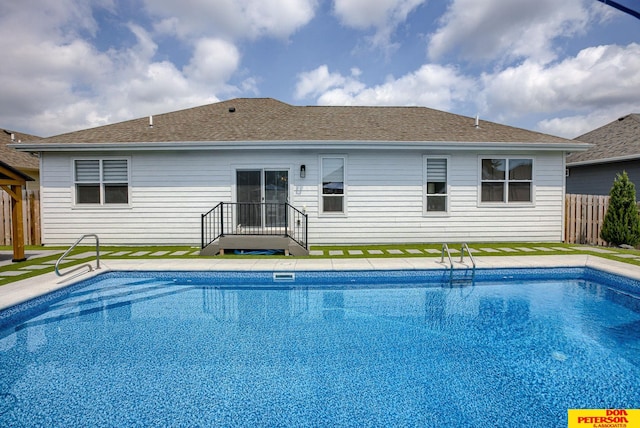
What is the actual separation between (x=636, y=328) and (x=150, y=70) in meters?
17.9

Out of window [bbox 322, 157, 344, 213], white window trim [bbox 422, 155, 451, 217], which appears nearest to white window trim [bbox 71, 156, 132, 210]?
window [bbox 322, 157, 344, 213]

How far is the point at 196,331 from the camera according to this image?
468 cm

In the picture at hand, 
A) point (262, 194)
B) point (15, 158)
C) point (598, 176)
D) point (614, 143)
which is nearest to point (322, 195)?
point (262, 194)

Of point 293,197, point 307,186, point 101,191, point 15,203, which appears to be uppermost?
point 307,186

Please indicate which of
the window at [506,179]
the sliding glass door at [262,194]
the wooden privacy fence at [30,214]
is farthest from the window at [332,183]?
the wooden privacy fence at [30,214]

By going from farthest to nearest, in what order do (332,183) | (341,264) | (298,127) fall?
(298,127) < (332,183) < (341,264)

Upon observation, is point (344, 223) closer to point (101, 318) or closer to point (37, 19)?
point (101, 318)

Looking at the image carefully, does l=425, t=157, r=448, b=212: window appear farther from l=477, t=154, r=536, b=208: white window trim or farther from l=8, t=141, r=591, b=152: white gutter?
l=477, t=154, r=536, b=208: white window trim

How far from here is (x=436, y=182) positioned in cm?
1023

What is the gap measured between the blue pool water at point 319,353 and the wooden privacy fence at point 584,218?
497cm

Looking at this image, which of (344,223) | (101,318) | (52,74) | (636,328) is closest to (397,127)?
(344,223)

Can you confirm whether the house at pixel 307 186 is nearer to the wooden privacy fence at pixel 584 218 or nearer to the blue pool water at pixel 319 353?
the wooden privacy fence at pixel 584 218

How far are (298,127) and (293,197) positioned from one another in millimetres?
2610

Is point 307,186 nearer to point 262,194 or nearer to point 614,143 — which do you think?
point 262,194
